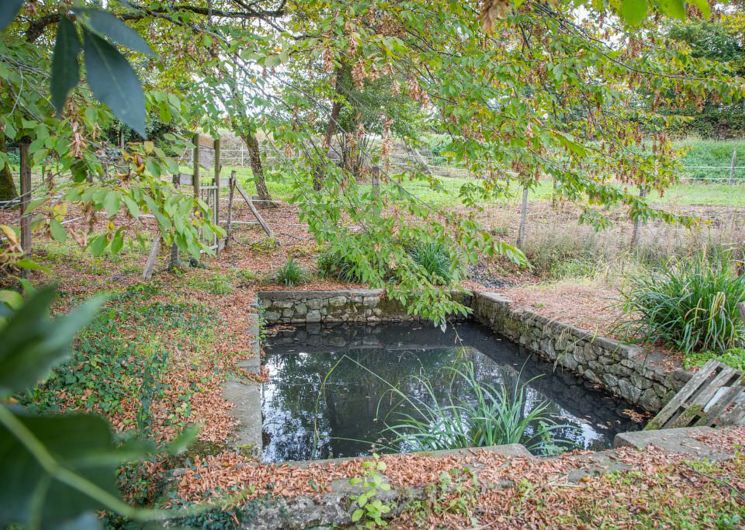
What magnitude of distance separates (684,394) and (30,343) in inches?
189

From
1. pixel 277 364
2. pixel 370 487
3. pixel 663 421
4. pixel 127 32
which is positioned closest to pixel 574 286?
pixel 663 421

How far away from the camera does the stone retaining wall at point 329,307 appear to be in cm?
759

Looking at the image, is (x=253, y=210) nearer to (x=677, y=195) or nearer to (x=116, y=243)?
(x=116, y=243)

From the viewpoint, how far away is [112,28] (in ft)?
1.46

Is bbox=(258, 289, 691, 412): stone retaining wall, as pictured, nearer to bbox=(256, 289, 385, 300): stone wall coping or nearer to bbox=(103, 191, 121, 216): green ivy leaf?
bbox=(256, 289, 385, 300): stone wall coping

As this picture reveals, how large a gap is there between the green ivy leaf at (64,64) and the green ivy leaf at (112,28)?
19 mm

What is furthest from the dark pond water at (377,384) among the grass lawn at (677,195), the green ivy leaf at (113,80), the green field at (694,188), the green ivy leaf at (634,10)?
the grass lawn at (677,195)

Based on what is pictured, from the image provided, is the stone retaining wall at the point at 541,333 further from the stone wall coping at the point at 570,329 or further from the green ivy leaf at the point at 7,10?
the green ivy leaf at the point at 7,10

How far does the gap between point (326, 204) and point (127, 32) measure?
122 inches

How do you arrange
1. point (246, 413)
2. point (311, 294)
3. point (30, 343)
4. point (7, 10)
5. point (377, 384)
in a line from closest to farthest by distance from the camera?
point (30, 343) → point (7, 10) → point (246, 413) → point (377, 384) → point (311, 294)

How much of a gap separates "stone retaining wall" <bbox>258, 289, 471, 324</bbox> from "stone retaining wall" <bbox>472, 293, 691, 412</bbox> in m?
1.46

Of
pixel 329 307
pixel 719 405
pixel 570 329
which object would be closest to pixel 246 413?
pixel 719 405

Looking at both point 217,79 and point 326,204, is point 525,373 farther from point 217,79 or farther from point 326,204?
point 217,79

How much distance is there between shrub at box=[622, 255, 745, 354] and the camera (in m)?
4.77
